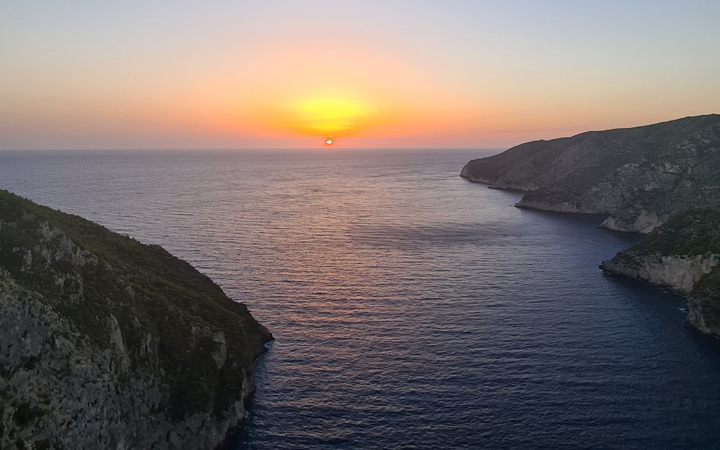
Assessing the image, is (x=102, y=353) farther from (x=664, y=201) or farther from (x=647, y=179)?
(x=647, y=179)

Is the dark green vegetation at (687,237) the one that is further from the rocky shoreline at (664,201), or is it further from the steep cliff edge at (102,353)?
the steep cliff edge at (102,353)

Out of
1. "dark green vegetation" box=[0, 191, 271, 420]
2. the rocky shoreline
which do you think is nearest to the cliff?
the rocky shoreline

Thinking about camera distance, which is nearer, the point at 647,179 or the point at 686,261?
the point at 686,261

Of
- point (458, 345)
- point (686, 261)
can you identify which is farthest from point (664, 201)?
point (458, 345)

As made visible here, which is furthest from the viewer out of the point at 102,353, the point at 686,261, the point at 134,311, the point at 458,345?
the point at 686,261

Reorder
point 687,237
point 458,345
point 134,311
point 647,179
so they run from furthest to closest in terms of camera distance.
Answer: point 647,179 < point 687,237 < point 458,345 < point 134,311

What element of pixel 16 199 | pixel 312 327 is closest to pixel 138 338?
pixel 16 199

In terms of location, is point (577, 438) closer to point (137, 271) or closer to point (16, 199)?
point (137, 271)
